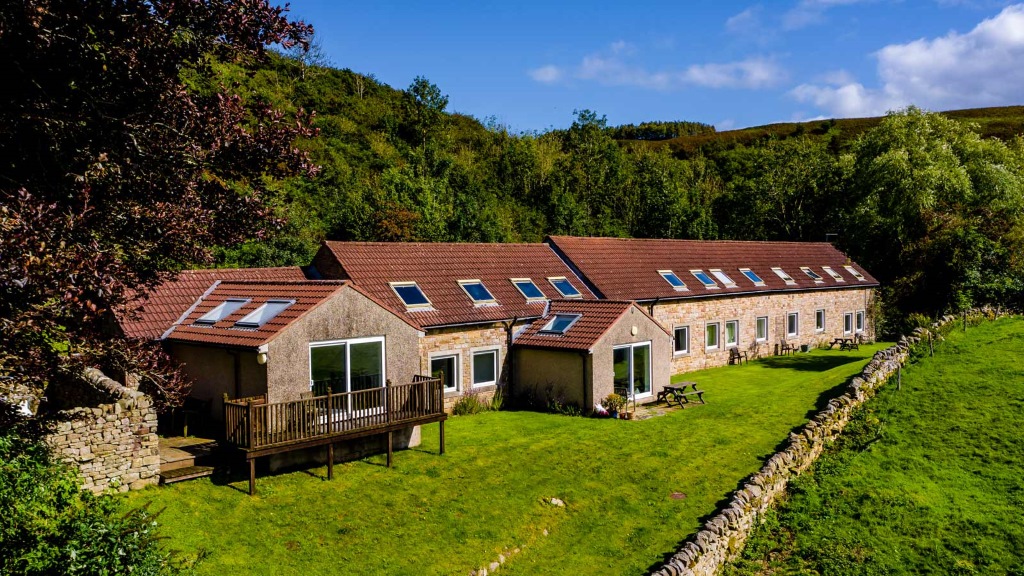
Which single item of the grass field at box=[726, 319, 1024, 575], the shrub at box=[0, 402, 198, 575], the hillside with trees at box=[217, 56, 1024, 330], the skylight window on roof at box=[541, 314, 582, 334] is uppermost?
the hillside with trees at box=[217, 56, 1024, 330]

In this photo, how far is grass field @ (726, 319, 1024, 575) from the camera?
12094mm

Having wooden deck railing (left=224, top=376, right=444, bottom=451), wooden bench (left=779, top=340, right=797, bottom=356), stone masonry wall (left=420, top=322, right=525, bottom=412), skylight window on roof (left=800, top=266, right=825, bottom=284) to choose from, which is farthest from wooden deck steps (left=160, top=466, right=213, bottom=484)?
skylight window on roof (left=800, top=266, right=825, bottom=284)

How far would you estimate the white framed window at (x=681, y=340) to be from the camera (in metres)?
28.8

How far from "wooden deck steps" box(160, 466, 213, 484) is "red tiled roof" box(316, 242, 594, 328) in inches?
286

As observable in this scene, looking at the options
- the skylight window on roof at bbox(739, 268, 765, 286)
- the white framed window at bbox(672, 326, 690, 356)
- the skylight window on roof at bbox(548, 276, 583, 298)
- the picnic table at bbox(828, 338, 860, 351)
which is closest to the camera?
the skylight window on roof at bbox(548, 276, 583, 298)

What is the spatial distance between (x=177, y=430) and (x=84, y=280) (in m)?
9.60

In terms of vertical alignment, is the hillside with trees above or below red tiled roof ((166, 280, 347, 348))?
above

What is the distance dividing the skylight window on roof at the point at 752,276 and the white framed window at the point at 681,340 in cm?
631

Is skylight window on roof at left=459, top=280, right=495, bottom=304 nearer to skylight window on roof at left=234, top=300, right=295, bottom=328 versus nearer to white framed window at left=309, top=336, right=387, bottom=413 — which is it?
white framed window at left=309, top=336, right=387, bottom=413

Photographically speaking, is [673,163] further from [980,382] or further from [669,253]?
[980,382]

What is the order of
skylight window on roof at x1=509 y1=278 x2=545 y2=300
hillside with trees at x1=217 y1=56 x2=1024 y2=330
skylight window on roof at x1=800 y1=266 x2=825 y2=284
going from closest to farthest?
skylight window on roof at x1=509 y1=278 x2=545 y2=300 → skylight window on roof at x1=800 y1=266 x2=825 y2=284 → hillside with trees at x1=217 y1=56 x2=1024 y2=330

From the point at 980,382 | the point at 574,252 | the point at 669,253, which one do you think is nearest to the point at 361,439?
the point at 574,252

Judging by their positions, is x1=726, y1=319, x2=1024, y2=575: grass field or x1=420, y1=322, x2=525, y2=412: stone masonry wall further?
x1=420, y1=322, x2=525, y2=412: stone masonry wall

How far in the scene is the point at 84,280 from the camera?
7879 mm
